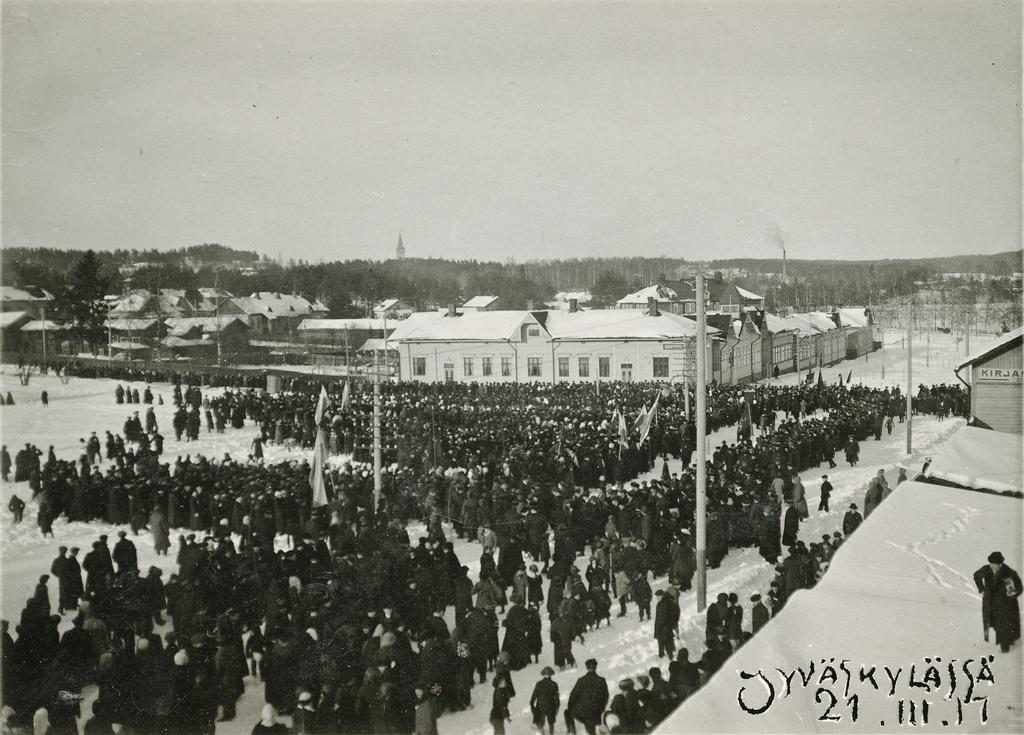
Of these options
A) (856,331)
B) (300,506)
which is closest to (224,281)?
(856,331)

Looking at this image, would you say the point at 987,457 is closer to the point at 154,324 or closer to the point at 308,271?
the point at 154,324

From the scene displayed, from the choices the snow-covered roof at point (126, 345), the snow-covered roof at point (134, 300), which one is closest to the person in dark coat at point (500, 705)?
the snow-covered roof at point (126, 345)

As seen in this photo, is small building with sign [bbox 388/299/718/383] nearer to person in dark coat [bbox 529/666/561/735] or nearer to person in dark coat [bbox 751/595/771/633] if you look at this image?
person in dark coat [bbox 751/595/771/633]

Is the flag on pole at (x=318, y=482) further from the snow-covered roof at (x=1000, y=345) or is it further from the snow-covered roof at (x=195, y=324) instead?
the snow-covered roof at (x=195, y=324)

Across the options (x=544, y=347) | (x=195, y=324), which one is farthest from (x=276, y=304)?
(x=544, y=347)

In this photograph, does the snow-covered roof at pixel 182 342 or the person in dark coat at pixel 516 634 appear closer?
the person in dark coat at pixel 516 634

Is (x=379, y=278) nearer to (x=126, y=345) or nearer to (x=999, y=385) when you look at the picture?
(x=126, y=345)
